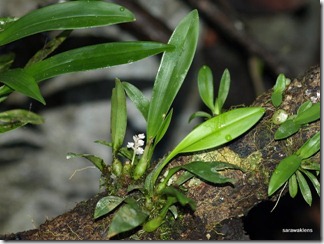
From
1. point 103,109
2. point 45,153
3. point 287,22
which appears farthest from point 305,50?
point 45,153

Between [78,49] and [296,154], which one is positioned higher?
[78,49]

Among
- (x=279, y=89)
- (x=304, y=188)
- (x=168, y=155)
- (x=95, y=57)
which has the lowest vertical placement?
(x=304, y=188)

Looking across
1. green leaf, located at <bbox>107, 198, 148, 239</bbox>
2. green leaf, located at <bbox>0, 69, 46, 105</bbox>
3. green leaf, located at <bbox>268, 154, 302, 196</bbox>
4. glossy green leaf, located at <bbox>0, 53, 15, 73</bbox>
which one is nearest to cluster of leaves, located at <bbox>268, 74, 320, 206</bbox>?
green leaf, located at <bbox>268, 154, 302, 196</bbox>

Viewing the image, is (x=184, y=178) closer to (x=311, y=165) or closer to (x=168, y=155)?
(x=168, y=155)

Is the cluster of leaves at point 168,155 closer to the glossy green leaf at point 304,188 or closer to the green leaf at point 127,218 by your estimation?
the green leaf at point 127,218

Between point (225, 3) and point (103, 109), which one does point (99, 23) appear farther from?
point (225, 3)

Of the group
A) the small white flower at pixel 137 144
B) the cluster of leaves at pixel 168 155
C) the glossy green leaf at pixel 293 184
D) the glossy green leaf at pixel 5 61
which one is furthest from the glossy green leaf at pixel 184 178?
the glossy green leaf at pixel 5 61

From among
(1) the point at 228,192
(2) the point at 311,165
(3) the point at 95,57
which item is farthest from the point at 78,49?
(2) the point at 311,165
